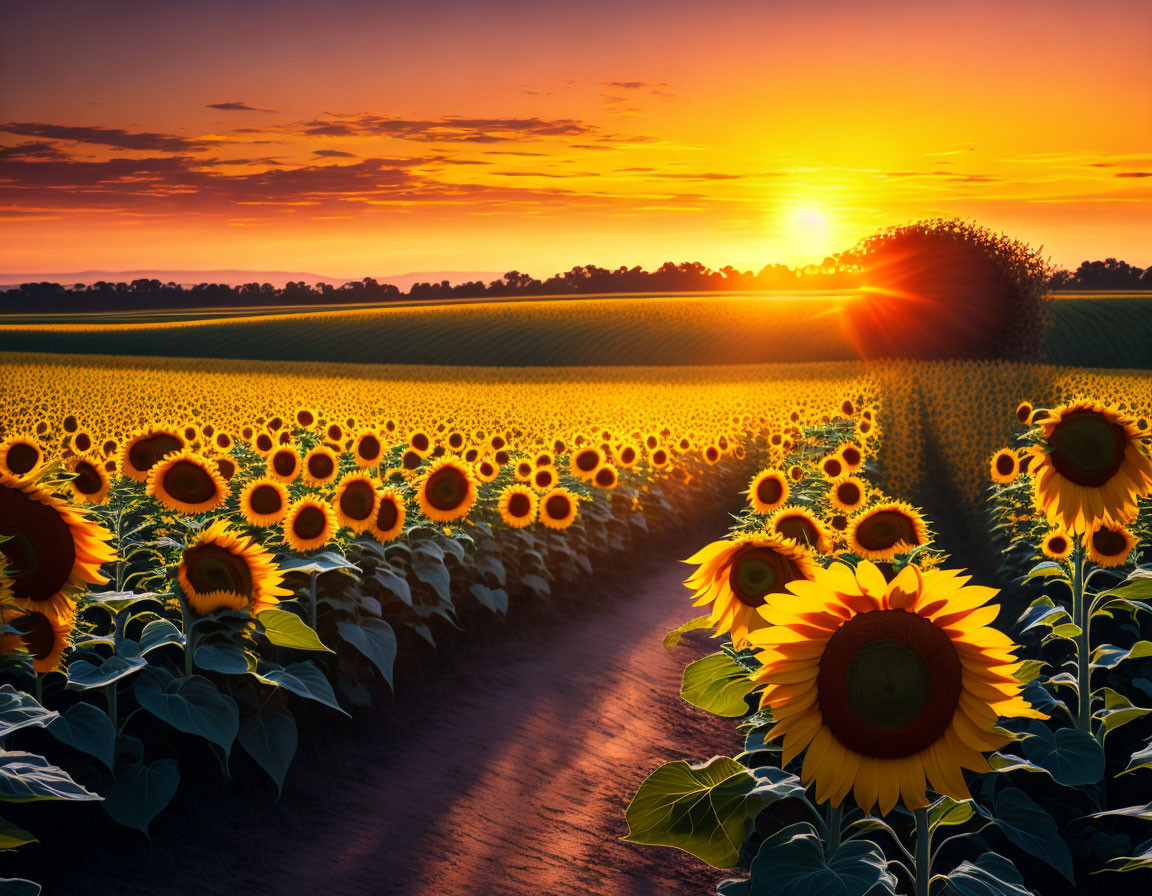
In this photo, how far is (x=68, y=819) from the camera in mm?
5051

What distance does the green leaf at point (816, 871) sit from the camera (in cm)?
267

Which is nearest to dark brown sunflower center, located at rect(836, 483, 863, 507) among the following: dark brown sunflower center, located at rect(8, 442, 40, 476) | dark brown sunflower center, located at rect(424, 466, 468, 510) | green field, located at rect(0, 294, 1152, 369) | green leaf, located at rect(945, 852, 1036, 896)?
dark brown sunflower center, located at rect(424, 466, 468, 510)

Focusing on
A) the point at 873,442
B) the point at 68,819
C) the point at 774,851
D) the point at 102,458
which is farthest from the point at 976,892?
the point at 873,442

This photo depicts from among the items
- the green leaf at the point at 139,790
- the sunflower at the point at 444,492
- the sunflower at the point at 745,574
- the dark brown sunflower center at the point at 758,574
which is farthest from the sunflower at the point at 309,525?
the dark brown sunflower center at the point at 758,574

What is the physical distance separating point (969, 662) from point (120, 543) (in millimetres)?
5950

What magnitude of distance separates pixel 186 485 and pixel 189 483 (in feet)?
0.08

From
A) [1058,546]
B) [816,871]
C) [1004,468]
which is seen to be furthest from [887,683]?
[1004,468]

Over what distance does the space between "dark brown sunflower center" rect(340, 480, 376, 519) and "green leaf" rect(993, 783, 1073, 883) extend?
5.04 meters

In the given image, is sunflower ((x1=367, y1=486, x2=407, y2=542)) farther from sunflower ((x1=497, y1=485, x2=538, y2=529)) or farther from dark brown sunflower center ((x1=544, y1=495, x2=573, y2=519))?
dark brown sunflower center ((x1=544, y1=495, x2=573, y2=519))

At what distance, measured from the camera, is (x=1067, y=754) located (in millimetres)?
4363

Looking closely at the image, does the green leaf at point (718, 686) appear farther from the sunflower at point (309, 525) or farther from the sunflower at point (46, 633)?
the sunflower at point (309, 525)

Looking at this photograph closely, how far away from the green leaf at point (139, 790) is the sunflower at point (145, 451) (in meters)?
3.58

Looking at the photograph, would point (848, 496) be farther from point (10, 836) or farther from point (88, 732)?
point (10, 836)

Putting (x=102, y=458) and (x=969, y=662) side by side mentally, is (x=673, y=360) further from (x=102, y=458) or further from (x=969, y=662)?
(x=969, y=662)
